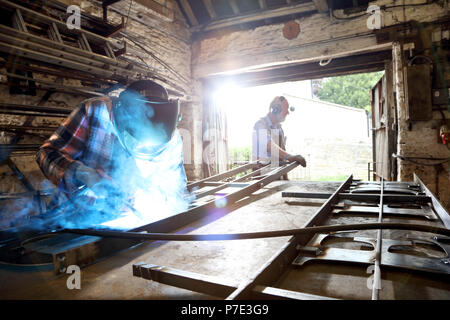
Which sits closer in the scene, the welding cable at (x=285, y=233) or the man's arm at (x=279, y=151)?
the welding cable at (x=285, y=233)

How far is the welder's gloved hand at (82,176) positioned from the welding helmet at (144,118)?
316 mm

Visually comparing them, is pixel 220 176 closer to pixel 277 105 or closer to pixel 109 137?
pixel 109 137

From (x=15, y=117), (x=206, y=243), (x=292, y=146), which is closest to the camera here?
(x=206, y=243)

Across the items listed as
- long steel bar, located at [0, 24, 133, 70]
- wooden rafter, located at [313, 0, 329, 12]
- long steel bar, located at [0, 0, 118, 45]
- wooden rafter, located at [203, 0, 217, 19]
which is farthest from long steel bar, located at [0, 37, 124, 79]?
wooden rafter, located at [313, 0, 329, 12]

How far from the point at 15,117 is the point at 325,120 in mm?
21443

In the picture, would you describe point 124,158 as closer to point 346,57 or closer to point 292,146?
point 346,57

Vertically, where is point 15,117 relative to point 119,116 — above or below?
above

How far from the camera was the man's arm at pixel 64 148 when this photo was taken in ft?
5.64

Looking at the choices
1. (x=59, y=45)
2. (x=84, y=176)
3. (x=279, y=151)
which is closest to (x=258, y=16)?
(x=279, y=151)

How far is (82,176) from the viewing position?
1.65 metres
